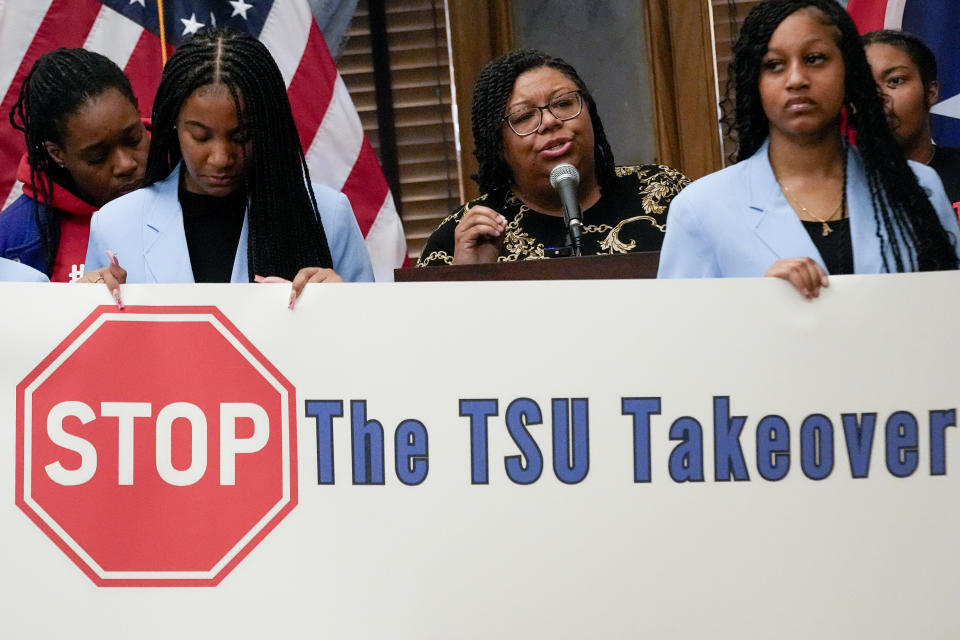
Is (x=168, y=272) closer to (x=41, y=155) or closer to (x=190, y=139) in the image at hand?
(x=190, y=139)

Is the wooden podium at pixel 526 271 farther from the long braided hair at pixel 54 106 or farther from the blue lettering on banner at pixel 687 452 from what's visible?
the long braided hair at pixel 54 106

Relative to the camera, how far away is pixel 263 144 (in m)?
2.54

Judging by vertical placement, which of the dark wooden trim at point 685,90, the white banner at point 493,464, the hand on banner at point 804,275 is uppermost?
the dark wooden trim at point 685,90

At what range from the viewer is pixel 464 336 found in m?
2.10

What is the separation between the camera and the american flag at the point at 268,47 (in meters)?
4.10

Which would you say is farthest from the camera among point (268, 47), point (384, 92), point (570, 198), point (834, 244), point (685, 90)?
point (384, 92)

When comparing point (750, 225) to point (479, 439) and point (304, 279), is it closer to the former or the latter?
point (479, 439)

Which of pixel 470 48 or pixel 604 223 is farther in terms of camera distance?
pixel 470 48

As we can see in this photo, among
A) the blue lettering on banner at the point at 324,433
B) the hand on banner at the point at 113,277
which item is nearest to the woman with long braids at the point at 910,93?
the blue lettering on banner at the point at 324,433

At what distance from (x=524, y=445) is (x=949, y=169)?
1.82 meters

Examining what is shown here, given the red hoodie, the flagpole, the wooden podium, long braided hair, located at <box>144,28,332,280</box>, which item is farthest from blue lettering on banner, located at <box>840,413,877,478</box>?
the flagpole

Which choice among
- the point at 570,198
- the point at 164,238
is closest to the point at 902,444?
the point at 570,198

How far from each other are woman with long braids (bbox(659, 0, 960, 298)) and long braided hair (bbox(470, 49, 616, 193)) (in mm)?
764

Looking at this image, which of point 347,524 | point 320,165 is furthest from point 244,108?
point 320,165
